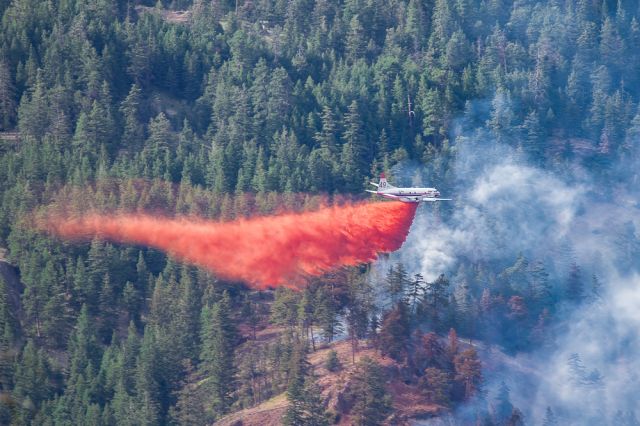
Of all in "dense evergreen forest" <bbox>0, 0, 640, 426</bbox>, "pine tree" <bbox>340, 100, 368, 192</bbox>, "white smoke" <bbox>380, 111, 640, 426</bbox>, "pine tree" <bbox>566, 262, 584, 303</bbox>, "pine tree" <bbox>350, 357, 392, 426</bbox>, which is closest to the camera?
"pine tree" <bbox>350, 357, 392, 426</bbox>

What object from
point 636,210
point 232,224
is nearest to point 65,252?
point 232,224

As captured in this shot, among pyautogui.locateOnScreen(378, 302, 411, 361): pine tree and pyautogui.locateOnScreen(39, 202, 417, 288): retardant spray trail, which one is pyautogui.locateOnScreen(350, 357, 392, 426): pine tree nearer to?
pyautogui.locateOnScreen(378, 302, 411, 361): pine tree

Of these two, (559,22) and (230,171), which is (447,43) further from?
(230,171)

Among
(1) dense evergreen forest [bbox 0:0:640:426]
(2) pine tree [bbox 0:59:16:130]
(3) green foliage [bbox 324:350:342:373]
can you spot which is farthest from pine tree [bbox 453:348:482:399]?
(2) pine tree [bbox 0:59:16:130]

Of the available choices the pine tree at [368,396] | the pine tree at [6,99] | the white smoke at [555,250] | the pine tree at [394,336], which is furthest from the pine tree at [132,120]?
the pine tree at [368,396]

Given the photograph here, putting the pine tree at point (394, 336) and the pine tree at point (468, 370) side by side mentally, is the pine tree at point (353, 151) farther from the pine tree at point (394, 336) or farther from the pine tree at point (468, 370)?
the pine tree at point (468, 370)

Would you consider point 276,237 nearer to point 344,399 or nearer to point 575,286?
point 344,399
